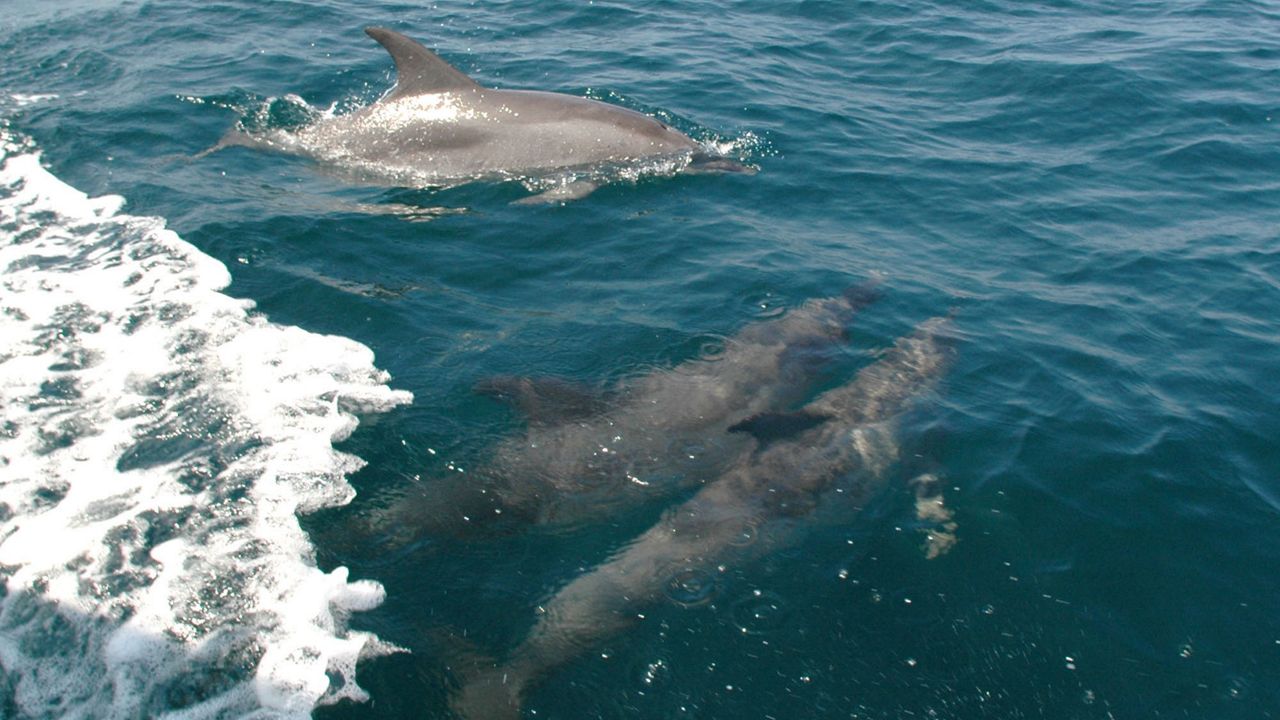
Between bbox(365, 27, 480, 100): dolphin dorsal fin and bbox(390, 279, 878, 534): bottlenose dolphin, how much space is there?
6040mm

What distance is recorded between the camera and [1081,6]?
2280 centimetres

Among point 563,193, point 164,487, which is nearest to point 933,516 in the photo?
point 164,487

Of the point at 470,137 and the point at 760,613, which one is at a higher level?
the point at 470,137

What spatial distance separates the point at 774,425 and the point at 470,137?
671cm

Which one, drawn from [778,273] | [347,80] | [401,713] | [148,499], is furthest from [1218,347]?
[347,80]

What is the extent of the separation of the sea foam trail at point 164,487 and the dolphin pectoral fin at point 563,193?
374cm

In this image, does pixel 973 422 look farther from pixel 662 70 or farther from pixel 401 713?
pixel 662 70

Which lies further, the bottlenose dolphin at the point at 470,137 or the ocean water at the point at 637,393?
the bottlenose dolphin at the point at 470,137

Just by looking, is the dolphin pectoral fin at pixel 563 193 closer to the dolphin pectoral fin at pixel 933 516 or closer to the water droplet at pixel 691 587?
the dolphin pectoral fin at pixel 933 516

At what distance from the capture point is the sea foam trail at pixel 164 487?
5516 mm

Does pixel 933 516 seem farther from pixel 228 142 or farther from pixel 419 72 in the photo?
pixel 228 142

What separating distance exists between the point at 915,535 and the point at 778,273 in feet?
14.5

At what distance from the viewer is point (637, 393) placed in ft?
28.0

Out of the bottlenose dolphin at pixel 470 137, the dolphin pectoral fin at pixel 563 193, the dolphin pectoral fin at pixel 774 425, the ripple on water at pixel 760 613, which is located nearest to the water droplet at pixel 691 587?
the ripple on water at pixel 760 613
